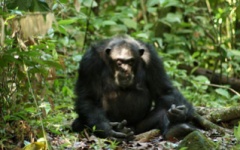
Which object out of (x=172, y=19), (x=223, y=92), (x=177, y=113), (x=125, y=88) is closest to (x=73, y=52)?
(x=172, y=19)

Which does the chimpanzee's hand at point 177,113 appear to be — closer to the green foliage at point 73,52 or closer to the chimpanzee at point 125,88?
the chimpanzee at point 125,88

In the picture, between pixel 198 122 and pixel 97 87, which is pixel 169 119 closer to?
pixel 198 122

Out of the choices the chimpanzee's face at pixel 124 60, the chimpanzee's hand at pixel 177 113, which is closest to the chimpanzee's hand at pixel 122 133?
the chimpanzee's hand at pixel 177 113

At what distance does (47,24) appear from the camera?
3654 millimetres

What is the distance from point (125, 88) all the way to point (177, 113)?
0.91 metres

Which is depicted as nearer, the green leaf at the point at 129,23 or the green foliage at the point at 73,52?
the green foliage at the point at 73,52

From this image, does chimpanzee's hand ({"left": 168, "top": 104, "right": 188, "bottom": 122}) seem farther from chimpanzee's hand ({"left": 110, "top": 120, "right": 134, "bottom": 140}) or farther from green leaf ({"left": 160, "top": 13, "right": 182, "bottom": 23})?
green leaf ({"left": 160, "top": 13, "right": 182, "bottom": 23})

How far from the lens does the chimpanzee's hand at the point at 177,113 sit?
5.73 metres

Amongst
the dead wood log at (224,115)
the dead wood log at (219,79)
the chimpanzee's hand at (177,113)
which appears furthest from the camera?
the dead wood log at (219,79)

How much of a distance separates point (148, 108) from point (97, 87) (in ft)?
2.55

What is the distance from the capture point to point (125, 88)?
632 centimetres

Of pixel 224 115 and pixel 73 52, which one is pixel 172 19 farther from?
pixel 224 115

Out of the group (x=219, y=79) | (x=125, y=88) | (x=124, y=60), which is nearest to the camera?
(x=124, y=60)

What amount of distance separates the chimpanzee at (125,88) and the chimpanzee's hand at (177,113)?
192 mm
